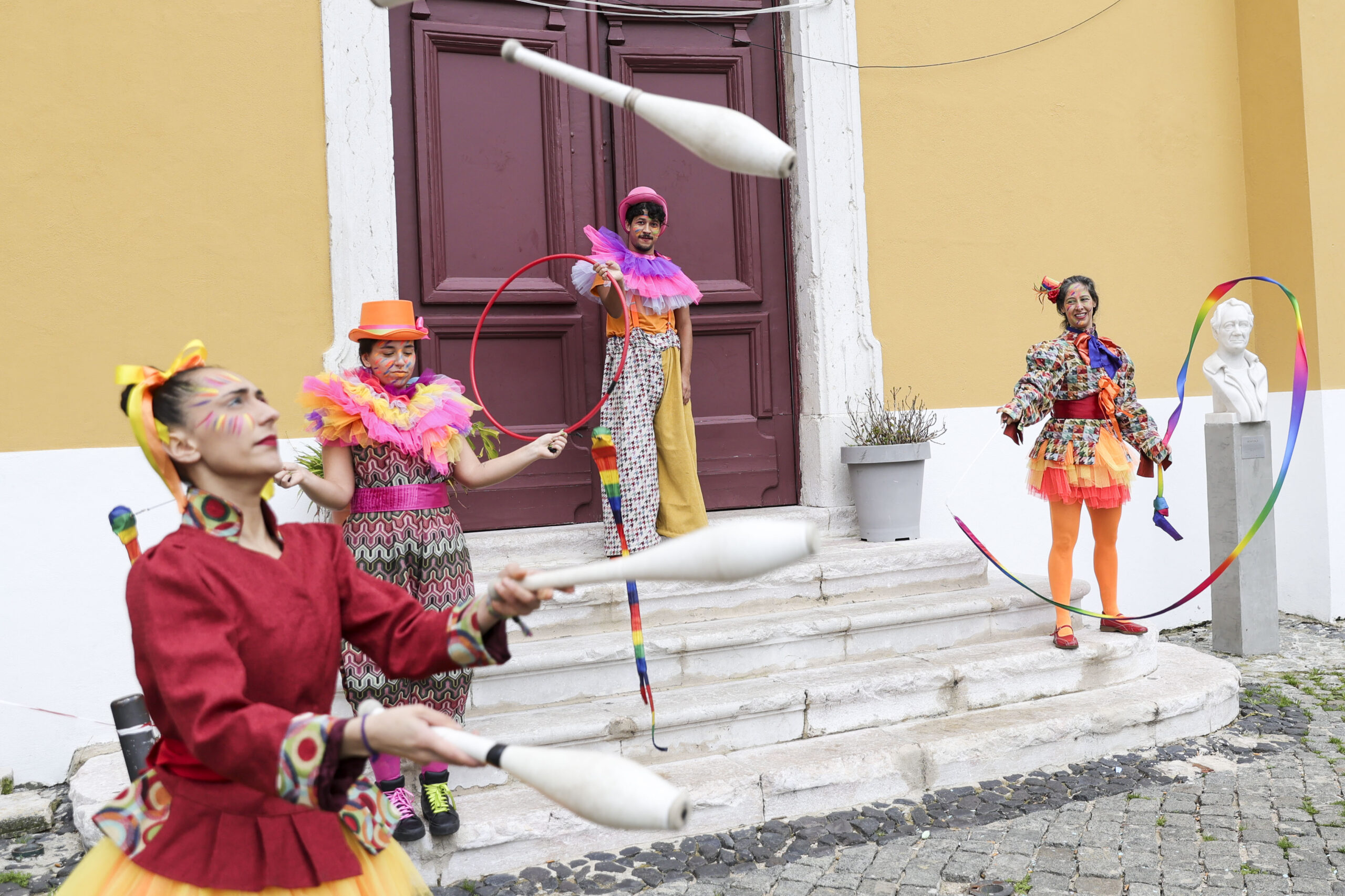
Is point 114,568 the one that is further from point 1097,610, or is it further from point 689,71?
point 1097,610

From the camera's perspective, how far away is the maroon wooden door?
17.9 feet

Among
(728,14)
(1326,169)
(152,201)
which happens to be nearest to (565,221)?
(728,14)

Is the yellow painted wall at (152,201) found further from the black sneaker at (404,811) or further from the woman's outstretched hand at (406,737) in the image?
the woman's outstretched hand at (406,737)

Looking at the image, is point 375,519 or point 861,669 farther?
point 861,669

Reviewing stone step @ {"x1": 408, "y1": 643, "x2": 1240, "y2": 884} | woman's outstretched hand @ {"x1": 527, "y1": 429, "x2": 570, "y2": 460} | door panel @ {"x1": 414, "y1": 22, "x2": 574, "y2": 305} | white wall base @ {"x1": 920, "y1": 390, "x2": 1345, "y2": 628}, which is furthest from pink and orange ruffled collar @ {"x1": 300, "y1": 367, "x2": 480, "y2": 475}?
white wall base @ {"x1": 920, "y1": 390, "x2": 1345, "y2": 628}

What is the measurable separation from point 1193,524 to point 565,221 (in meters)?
4.46

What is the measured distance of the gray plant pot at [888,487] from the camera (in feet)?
18.7

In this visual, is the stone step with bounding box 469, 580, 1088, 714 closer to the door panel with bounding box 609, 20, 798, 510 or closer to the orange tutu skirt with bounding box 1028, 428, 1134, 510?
the orange tutu skirt with bounding box 1028, 428, 1134, 510

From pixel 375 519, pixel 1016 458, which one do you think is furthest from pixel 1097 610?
pixel 375 519

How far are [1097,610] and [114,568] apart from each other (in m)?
4.98

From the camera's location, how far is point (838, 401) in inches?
235

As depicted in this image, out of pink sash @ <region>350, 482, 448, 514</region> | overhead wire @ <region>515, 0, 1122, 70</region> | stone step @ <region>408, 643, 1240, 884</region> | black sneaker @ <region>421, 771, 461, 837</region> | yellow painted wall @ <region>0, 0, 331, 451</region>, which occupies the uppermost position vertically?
overhead wire @ <region>515, 0, 1122, 70</region>

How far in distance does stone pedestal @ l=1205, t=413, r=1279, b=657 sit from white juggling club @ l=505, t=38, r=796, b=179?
5.19m

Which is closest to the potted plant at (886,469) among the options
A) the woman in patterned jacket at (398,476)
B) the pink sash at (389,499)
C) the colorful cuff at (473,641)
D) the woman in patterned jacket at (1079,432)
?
the woman in patterned jacket at (1079,432)
